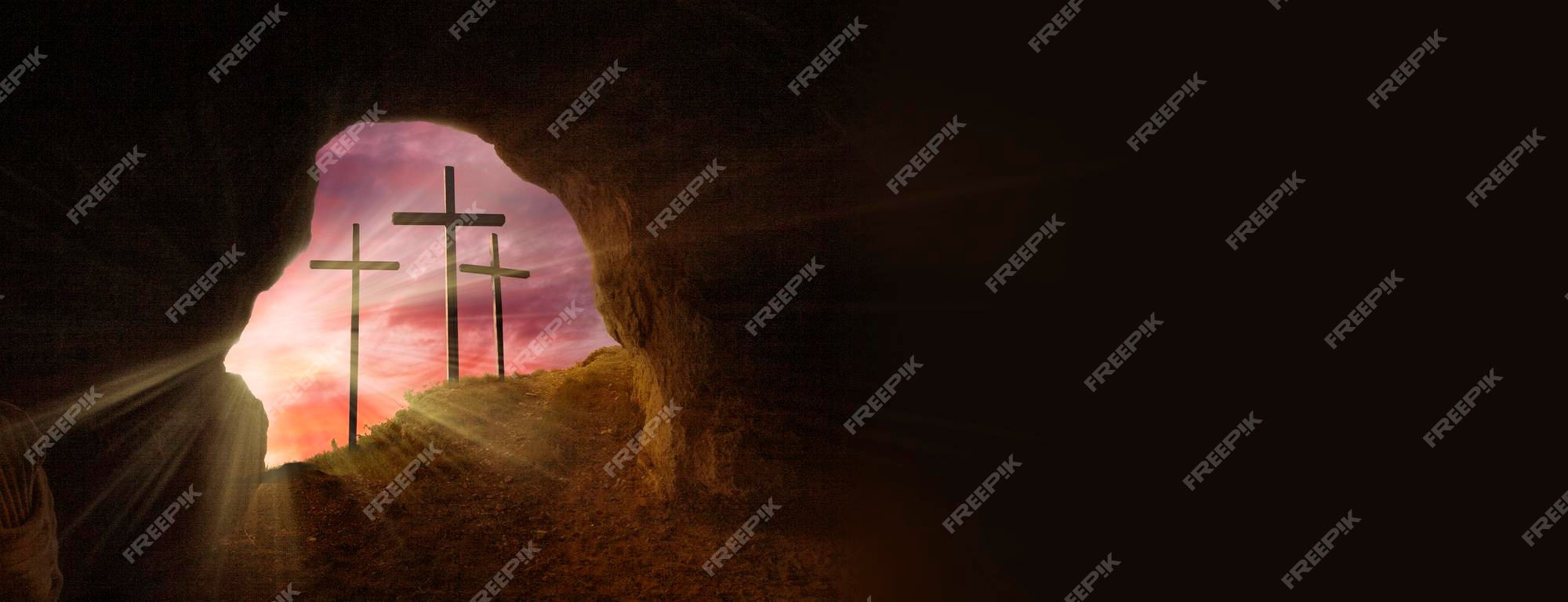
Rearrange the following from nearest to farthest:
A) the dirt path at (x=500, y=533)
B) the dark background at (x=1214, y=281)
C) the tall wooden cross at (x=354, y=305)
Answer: the dark background at (x=1214, y=281) < the dirt path at (x=500, y=533) < the tall wooden cross at (x=354, y=305)

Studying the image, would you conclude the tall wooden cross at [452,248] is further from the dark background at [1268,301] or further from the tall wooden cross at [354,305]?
the dark background at [1268,301]

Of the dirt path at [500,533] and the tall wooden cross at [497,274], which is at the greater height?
the tall wooden cross at [497,274]

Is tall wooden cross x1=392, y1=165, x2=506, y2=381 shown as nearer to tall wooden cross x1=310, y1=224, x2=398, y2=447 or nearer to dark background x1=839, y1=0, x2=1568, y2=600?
tall wooden cross x1=310, y1=224, x2=398, y2=447

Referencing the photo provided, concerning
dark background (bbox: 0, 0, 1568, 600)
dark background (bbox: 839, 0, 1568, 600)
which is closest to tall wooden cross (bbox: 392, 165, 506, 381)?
dark background (bbox: 0, 0, 1568, 600)

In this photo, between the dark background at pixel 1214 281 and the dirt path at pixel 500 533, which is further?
the dirt path at pixel 500 533

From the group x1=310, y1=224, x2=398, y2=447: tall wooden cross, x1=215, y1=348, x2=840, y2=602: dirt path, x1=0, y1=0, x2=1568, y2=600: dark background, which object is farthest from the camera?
x1=310, y1=224, x2=398, y2=447: tall wooden cross

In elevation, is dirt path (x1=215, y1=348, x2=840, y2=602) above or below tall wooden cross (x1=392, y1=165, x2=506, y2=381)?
below

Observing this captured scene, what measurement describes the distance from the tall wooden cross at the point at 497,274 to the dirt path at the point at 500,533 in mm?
2936

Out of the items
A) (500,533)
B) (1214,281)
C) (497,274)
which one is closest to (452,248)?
(497,274)

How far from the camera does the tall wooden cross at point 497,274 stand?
12.6 meters

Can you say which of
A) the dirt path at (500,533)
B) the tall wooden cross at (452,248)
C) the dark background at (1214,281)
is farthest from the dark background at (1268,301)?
the tall wooden cross at (452,248)

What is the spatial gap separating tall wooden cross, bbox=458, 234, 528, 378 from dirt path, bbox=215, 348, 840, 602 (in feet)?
9.63

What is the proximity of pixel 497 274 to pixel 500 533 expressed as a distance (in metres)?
7.31

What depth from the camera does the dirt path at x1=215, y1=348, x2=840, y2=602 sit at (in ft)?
20.2
